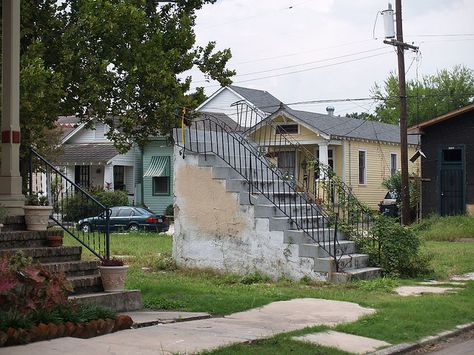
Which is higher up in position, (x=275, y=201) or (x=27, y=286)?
(x=275, y=201)

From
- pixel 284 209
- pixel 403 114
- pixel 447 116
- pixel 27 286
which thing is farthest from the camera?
pixel 447 116

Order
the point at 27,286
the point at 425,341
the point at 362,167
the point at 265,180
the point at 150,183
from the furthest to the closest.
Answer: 1. the point at 150,183
2. the point at 362,167
3. the point at 265,180
4. the point at 425,341
5. the point at 27,286

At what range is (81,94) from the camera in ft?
50.1

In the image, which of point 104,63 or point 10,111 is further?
point 104,63

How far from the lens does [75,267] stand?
10945mm

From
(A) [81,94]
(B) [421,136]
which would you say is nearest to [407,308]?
(A) [81,94]

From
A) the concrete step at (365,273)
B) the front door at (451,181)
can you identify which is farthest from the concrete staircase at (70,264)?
the front door at (451,181)

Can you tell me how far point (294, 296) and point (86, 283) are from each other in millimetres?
3838

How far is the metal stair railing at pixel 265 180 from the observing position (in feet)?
51.0

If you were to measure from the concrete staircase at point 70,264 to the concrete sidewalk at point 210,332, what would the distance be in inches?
46.1

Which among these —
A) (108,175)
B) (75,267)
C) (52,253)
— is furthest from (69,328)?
(108,175)

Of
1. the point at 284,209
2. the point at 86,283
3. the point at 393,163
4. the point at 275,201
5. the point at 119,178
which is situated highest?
the point at 393,163

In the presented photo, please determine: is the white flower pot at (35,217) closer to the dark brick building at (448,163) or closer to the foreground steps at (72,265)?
the foreground steps at (72,265)

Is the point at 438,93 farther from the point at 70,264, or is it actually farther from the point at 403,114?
the point at 70,264
